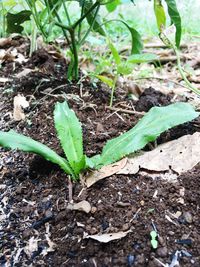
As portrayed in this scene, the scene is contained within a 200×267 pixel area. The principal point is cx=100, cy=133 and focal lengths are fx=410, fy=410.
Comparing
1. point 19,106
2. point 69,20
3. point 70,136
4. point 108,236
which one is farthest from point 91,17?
point 108,236

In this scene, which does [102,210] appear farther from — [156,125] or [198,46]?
[198,46]

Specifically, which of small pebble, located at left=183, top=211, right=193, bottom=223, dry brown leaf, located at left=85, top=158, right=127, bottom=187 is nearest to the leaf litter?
dry brown leaf, located at left=85, top=158, right=127, bottom=187

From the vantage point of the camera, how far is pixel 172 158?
3.86ft

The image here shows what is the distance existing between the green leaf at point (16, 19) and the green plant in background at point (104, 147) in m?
0.67

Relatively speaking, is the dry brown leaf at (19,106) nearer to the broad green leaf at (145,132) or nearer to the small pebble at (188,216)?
the broad green leaf at (145,132)

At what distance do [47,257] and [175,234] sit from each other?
30 cm

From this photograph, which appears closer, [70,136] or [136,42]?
[70,136]

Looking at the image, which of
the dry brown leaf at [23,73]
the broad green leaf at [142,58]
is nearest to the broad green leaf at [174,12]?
the broad green leaf at [142,58]

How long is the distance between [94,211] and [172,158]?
30 centimetres

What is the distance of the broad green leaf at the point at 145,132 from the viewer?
3.73 feet

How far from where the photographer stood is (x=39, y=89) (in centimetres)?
167

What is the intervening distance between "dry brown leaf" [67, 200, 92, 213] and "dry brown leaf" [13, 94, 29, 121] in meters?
0.58

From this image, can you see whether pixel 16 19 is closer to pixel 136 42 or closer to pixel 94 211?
pixel 136 42

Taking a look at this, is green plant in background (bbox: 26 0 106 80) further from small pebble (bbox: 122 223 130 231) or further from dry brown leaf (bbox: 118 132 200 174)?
small pebble (bbox: 122 223 130 231)
